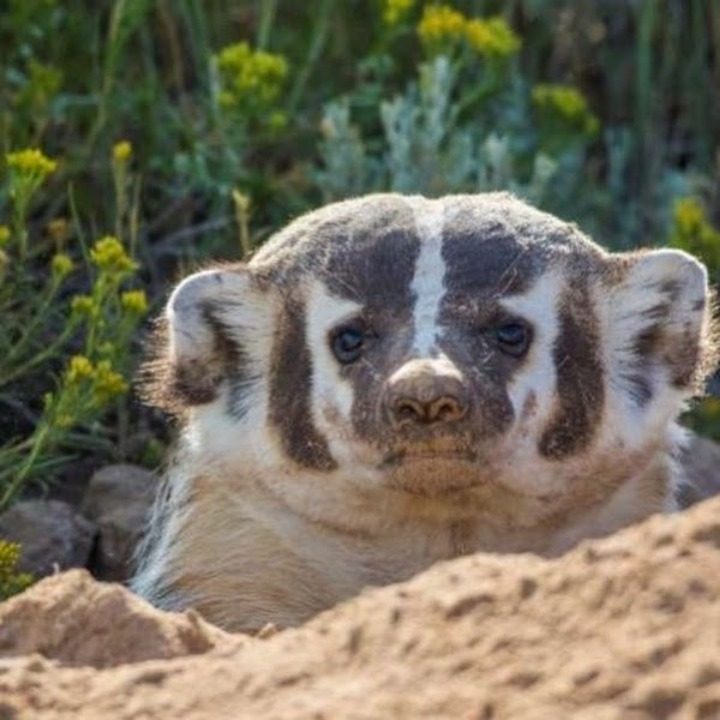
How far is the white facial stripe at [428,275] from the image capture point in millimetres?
4711

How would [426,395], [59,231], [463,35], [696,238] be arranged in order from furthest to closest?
1. [463,35]
2. [696,238]
3. [59,231]
4. [426,395]

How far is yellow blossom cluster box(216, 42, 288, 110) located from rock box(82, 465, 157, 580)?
0.99 meters

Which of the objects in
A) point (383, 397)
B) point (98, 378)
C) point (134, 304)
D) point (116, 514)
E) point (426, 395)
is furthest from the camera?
point (116, 514)

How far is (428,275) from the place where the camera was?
4867 millimetres

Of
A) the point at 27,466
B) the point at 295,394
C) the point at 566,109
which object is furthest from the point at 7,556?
the point at 566,109

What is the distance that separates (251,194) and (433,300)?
2.25 m

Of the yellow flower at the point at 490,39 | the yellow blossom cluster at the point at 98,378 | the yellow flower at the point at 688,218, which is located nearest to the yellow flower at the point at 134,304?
the yellow blossom cluster at the point at 98,378

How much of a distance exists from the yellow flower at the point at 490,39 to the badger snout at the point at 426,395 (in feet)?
8.13

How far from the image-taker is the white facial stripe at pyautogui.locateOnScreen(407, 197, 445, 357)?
4711 millimetres

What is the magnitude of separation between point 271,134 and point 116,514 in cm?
124

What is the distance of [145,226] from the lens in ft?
22.9

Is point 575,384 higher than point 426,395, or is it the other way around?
point 426,395

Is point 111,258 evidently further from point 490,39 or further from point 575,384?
point 490,39

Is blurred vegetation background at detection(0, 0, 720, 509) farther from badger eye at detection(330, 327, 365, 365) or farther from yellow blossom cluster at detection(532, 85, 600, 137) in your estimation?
badger eye at detection(330, 327, 365, 365)
